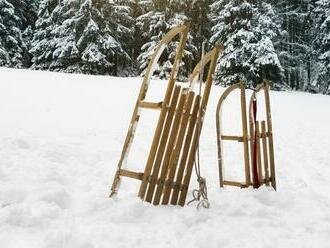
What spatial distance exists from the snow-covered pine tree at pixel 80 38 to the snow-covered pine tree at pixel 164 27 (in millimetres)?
2210

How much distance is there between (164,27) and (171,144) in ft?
78.1

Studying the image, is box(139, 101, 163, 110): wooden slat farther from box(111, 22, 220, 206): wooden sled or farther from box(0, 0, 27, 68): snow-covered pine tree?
box(0, 0, 27, 68): snow-covered pine tree

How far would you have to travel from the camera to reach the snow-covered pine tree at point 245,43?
26047mm

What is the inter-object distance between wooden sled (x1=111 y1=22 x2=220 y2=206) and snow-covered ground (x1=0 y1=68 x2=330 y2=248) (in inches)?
7.9

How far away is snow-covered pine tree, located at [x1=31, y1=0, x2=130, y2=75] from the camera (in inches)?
1110

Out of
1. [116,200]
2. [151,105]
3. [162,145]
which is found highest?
[151,105]

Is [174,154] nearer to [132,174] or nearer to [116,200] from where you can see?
[132,174]

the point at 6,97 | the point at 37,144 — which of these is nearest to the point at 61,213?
the point at 37,144

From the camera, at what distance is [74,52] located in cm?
2820

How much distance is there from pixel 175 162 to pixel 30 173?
1.84m

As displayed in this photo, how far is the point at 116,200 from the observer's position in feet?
16.4

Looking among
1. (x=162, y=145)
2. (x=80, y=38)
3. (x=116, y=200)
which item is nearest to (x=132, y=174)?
(x=116, y=200)

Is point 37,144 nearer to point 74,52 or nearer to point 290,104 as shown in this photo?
point 290,104

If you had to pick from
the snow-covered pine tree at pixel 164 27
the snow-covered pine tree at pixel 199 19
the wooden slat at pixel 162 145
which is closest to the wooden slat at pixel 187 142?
the wooden slat at pixel 162 145
